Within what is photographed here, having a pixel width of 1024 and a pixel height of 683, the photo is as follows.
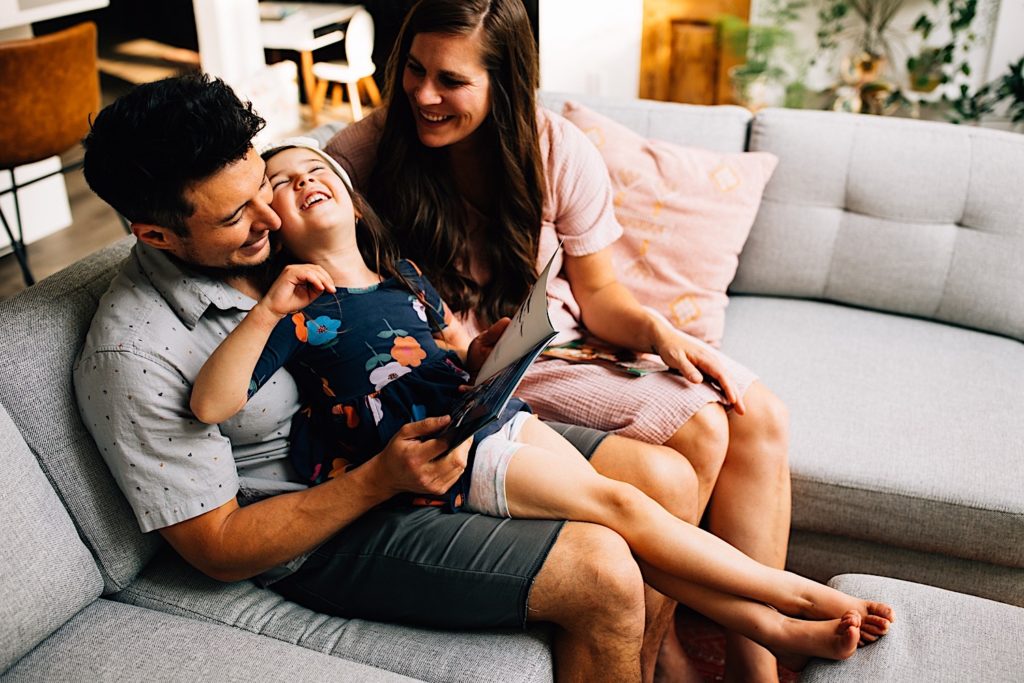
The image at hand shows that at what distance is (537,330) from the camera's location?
1086 mm

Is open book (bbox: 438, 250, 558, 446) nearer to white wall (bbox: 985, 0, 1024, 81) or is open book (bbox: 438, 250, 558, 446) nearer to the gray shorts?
the gray shorts

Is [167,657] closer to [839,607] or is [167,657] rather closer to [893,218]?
[839,607]

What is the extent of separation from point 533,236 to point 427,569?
2.35 ft

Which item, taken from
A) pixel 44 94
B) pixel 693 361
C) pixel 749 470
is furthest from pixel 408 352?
pixel 44 94

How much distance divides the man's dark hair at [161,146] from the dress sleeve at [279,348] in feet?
0.72

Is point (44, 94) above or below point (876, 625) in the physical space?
above

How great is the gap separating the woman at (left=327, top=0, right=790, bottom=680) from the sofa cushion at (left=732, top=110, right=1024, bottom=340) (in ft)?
1.72

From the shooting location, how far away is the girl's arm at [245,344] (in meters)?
1.19

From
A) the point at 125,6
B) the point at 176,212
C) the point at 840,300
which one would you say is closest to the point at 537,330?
the point at 176,212

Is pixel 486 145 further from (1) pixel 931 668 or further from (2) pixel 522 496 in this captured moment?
(1) pixel 931 668

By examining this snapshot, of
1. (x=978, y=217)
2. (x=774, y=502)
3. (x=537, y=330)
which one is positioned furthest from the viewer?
(x=978, y=217)

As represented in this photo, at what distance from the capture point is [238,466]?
1.39 m

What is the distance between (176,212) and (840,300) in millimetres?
1543

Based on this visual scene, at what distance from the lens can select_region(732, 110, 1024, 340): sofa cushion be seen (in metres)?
2.00
